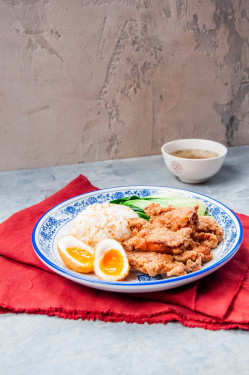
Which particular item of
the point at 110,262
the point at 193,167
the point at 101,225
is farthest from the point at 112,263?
the point at 193,167

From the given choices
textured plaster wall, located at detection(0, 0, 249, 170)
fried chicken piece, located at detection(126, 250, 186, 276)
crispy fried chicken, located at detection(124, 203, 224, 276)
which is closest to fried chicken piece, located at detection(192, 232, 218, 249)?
crispy fried chicken, located at detection(124, 203, 224, 276)

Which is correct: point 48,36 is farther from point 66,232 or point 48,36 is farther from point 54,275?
point 54,275

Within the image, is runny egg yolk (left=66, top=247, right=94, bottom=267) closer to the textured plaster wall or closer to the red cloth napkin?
the red cloth napkin

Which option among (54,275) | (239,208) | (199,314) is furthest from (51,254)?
(239,208)

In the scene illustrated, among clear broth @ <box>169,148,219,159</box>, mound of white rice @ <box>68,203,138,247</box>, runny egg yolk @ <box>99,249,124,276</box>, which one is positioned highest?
runny egg yolk @ <box>99,249,124,276</box>

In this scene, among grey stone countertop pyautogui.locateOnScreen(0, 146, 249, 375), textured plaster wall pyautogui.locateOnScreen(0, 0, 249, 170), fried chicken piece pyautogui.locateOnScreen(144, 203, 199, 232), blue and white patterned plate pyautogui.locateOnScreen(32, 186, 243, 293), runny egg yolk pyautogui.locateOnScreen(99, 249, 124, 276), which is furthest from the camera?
textured plaster wall pyautogui.locateOnScreen(0, 0, 249, 170)

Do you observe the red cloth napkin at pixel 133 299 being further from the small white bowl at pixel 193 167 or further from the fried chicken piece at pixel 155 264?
the small white bowl at pixel 193 167
